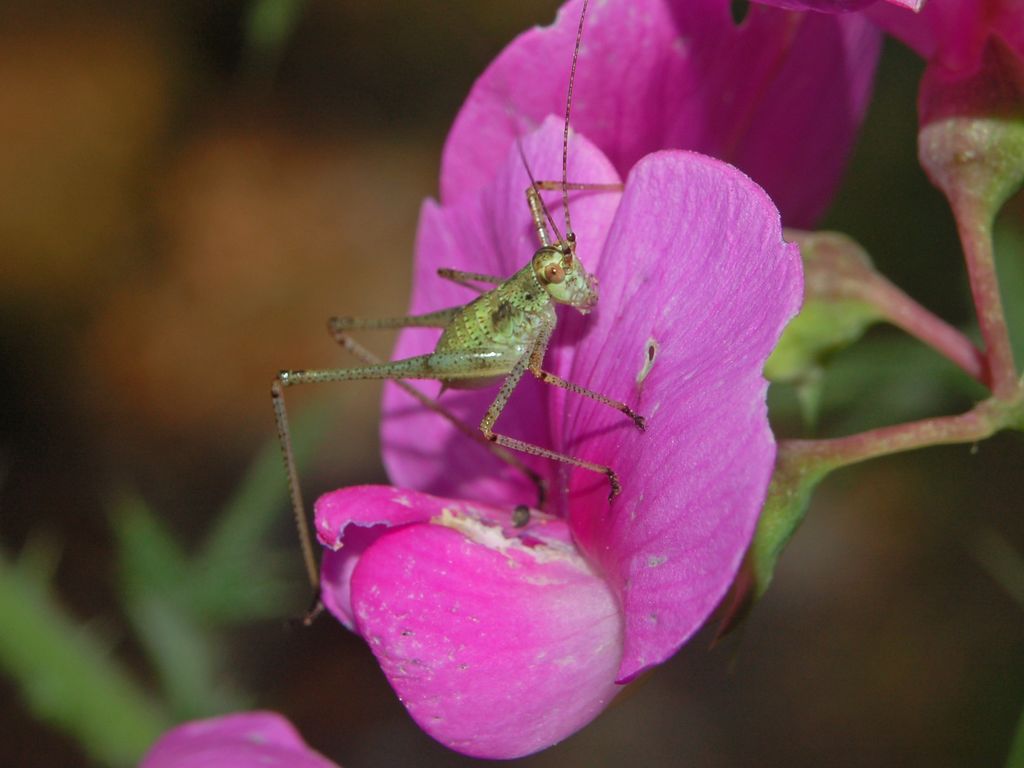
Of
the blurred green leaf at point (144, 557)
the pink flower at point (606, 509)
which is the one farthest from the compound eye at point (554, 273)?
the blurred green leaf at point (144, 557)

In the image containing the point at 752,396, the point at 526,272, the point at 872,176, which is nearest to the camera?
the point at 752,396

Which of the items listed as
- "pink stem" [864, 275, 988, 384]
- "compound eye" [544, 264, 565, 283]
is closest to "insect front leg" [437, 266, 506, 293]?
"compound eye" [544, 264, 565, 283]

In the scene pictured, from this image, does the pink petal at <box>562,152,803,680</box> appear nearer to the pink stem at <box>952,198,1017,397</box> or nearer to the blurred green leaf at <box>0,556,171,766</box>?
the pink stem at <box>952,198,1017,397</box>

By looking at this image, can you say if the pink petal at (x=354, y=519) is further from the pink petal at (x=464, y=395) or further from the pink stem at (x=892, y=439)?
the pink stem at (x=892, y=439)

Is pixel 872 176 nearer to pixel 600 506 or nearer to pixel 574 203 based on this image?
pixel 574 203

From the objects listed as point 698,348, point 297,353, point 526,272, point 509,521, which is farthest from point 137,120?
point 698,348

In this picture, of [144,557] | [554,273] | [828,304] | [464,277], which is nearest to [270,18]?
[464,277]

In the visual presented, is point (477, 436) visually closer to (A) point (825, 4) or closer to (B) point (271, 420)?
(A) point (825, 4)
